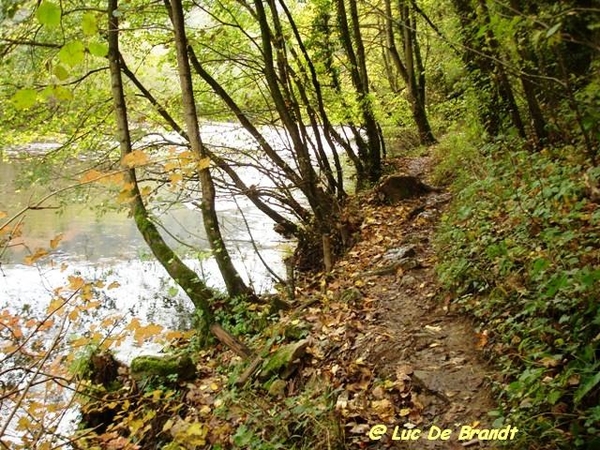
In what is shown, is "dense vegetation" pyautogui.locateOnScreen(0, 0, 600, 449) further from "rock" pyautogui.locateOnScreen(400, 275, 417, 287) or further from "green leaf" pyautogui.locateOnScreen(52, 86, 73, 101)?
"rock" pyautogui.locateOnScreen(400, 275, 417, 287)

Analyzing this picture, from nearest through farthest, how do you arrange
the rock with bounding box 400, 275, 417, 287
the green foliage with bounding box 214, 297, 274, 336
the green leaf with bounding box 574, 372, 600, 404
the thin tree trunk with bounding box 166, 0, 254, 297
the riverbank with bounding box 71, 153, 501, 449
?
the green leaf with bounding box 574, 372, 600, 404
the riverbank with bounding box 71, 153, 501, 449
the rock with bounding box 400, 275, 417, 287
the thin tree trunk with bounding box 166, 0, 254, 297
the green foliage with bounding box 214, 297, 274, 336

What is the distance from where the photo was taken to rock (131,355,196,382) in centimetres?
582

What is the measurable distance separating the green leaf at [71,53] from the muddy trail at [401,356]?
3.04 meters

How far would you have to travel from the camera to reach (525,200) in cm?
503

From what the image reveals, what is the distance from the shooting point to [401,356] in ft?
13.9

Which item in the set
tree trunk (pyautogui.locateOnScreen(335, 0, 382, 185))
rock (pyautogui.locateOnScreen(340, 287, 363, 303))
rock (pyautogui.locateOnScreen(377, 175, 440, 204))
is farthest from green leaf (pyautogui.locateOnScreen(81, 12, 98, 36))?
tree trunk (pyautogui.locateOnScreen(335, 0, 382, 185))

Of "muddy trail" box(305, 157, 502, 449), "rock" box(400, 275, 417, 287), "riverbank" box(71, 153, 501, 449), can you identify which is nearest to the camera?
"muddy trail" box(305, 157, 502, 449)

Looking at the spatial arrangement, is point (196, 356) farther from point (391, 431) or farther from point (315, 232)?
point (391, 431)

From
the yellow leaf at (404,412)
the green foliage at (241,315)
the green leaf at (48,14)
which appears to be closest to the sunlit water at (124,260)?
the green foliage at (241,315)

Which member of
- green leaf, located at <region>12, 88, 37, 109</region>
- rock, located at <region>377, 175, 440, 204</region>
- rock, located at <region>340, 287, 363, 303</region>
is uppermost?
rock, located at <region>377, 175, 440, 204</region>

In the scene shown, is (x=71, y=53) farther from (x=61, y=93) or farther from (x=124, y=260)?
(x=124, y=260)

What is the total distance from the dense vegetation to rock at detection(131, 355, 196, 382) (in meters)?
0.24

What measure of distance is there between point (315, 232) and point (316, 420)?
17.7 ft

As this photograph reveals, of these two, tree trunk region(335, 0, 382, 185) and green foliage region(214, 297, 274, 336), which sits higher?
tree trunk region(335, 0, 382, 185)
